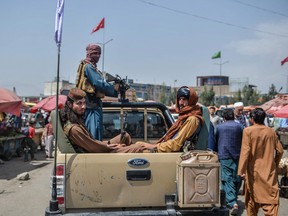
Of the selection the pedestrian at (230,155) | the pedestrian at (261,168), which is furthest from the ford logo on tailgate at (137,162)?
the pedestrian at (230,155)

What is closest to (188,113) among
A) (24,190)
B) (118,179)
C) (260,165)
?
(118,179)

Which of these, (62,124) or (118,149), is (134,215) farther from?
(62,124)

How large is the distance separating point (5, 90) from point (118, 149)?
11.8 metres

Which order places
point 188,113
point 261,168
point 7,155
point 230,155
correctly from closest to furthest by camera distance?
point 188,113
point 261,168
point 230,155
point 7,155

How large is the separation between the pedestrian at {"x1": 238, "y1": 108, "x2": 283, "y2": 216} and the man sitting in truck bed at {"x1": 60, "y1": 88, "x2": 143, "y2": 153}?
1.87 metres

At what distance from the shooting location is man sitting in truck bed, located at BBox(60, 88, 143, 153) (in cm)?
357

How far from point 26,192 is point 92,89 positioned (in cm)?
478

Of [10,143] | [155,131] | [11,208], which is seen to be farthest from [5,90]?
[155,131]

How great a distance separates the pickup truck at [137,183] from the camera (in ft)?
10.8

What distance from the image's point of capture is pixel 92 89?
445cm

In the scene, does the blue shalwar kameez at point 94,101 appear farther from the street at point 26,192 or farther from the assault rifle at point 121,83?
the street at point 26,192

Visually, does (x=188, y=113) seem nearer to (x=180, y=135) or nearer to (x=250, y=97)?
(x=180, y=135)

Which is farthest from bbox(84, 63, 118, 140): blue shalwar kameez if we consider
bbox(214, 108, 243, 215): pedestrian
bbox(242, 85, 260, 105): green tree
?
bbox(242, 85, 260, 105): green tree

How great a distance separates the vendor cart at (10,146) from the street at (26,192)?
0.80 m
